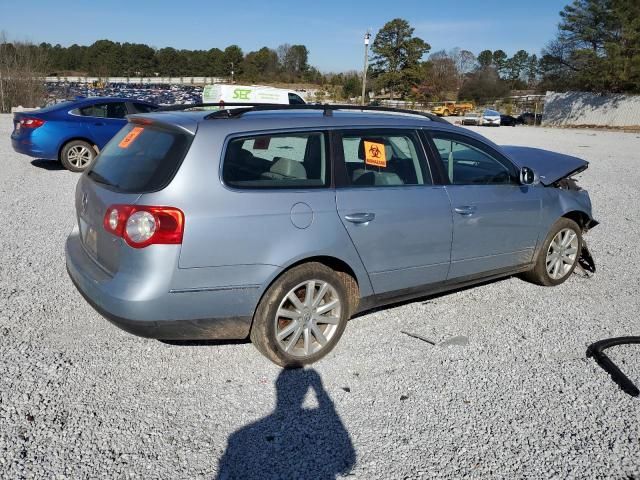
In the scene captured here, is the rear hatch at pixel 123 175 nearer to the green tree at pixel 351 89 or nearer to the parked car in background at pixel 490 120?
the parked car in background at pixel 490 120

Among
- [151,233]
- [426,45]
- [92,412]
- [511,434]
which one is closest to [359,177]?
[151,233]

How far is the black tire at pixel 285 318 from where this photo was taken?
344 cm

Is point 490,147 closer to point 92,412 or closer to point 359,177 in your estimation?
point 359,177

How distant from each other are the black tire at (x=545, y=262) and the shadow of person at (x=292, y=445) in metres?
2.87

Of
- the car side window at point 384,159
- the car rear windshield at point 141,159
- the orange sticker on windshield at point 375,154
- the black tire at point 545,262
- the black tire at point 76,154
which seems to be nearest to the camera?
the car rear windshield at point 141,159

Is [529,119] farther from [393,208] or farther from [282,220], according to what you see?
[282,220]

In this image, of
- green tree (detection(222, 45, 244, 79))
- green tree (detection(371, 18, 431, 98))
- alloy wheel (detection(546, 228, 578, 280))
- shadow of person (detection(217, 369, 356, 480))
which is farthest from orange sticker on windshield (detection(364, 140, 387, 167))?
green tree (detection(222, 45, 244, 79))

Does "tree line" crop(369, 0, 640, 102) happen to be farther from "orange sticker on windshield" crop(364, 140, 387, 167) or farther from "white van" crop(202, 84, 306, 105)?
"orange sticker on windshield" crop(364, 140, 387, 167)

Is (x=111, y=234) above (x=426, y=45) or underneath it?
underneath

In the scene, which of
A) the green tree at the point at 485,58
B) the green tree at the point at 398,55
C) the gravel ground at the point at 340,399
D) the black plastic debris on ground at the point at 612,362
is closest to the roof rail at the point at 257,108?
the gravel ground at the point at 340,399

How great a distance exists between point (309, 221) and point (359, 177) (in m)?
0.61

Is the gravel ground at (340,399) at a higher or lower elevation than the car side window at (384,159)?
lower

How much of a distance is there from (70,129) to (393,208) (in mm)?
9403

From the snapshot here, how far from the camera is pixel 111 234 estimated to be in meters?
3.26
